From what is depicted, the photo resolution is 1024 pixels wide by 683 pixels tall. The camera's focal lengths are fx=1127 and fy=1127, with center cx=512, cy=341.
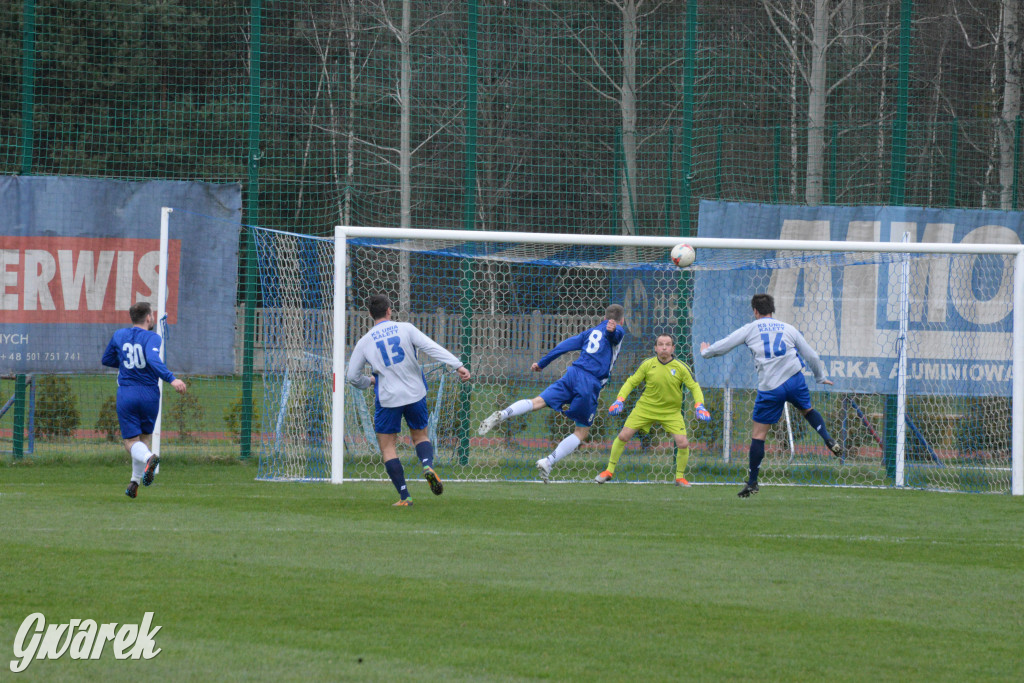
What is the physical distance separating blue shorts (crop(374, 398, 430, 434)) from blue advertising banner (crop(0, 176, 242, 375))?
468cm

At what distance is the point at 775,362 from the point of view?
36.2 feet

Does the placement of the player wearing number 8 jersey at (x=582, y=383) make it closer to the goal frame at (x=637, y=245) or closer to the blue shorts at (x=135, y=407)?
the goal frame at (x=637, y=245)

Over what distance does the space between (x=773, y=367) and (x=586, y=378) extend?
2.11 meters

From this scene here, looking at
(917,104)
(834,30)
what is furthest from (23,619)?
(917,104)

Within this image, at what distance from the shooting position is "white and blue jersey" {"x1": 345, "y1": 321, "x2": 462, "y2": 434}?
9.84m

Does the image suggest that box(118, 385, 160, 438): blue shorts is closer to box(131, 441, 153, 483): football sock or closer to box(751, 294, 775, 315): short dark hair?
box(131, 441, 153, 483): football sock

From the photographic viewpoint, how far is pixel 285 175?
56.2 feet

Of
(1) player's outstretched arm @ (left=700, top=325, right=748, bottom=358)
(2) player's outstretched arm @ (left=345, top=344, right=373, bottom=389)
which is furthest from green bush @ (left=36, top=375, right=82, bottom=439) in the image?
(1) player's outstretched arm @ (left=700, top=325, right=748, bottom=358)

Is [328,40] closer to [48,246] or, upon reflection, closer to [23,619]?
[48,246]

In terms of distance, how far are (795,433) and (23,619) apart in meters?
11.2

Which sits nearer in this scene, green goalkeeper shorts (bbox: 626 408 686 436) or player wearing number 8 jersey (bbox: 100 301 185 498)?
player wearing number 8 jersey (bbox: 100 301 185 498)

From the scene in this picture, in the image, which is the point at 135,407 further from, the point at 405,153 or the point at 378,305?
the point at 405,153

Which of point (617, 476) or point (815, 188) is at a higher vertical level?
point (815, 188)

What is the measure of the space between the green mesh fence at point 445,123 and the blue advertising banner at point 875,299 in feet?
2.41
